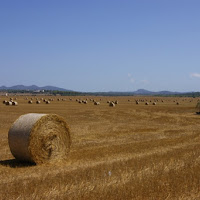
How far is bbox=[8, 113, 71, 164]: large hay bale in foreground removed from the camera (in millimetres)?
12547

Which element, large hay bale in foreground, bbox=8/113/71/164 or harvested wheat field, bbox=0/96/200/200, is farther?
large hay bale in foreground, bbox=8/113/71/164

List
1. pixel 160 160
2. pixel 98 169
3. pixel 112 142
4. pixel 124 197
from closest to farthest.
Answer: pixel 124 197
pixel 98 169
pixel 160 160
pixel 112 142

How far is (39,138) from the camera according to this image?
13.0m

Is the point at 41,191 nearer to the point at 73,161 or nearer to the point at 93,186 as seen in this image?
the point at 93,186

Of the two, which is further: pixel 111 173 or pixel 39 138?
pixel 39 138

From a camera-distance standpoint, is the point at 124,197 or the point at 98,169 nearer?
the point at 124,197

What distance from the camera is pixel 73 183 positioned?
29.9 ft

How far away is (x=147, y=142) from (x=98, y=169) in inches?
277

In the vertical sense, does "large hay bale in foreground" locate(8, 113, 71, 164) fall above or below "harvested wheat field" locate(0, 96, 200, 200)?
above

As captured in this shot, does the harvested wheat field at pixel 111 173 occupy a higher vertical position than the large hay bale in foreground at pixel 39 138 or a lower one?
lower

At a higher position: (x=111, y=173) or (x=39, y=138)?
(x=39, y=138)

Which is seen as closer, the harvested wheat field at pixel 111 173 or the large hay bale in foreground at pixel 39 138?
the harvested wheat field at pixel 111 173

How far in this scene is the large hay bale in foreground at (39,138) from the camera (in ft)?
41.2

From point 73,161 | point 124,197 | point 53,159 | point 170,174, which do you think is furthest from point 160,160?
point 124,197
